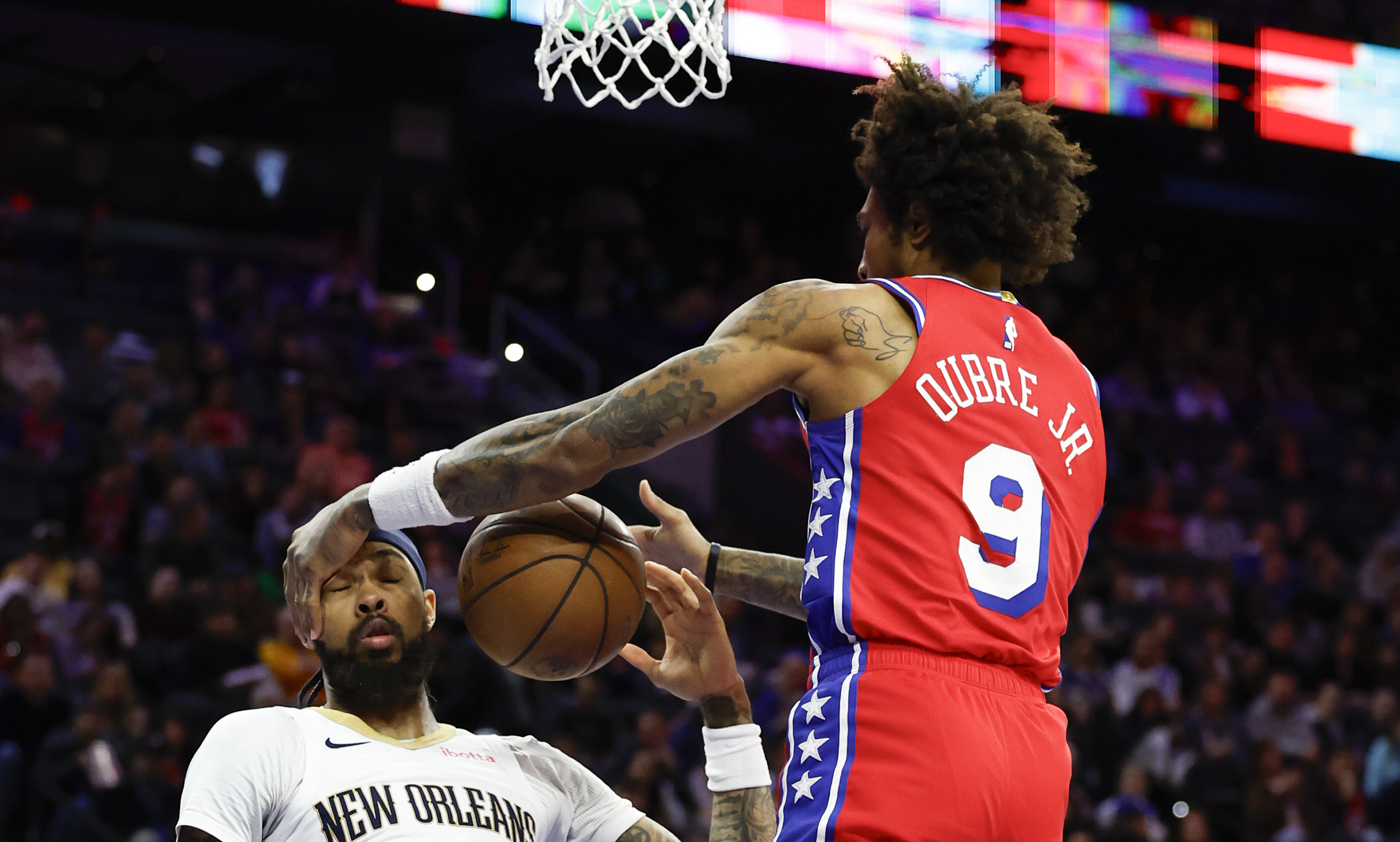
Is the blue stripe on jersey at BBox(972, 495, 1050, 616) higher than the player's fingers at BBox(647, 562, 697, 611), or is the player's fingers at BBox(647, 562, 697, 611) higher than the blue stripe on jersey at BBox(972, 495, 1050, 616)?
the blue stripe on jersey at BBox(972, 495, 1050, 616)

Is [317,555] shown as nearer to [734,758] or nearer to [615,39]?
[734,758]

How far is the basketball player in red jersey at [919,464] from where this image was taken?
8.90 feet

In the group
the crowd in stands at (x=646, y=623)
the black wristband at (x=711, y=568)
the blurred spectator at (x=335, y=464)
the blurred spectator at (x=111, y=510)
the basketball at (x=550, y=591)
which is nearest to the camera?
the basketball at (x=550, y=591)

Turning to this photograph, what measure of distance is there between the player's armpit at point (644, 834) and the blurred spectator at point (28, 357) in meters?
8.51

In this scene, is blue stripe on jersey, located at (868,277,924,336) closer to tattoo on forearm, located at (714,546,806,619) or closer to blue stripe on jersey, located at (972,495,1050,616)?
blue stripe on jersey, located at (972,495,1050,616)

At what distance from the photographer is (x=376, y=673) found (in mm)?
3787

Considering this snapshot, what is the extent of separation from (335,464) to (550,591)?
7.48m

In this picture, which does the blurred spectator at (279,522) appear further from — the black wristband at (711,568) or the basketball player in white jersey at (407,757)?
the black wristband at (711,568)

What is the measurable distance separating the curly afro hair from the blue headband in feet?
5.10

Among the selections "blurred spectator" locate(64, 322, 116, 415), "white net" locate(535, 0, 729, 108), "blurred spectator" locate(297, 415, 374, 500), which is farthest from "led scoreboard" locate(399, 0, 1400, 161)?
"white net" locate(535, 0, 729, 108)

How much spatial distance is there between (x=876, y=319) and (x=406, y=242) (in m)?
12.9

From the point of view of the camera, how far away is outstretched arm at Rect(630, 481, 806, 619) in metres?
3.61

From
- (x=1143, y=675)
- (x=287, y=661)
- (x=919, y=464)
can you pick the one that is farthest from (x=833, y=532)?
(x=1143, y=675)

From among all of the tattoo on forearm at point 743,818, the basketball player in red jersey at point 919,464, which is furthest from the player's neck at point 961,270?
the tattoo on forearm at point 743,818
